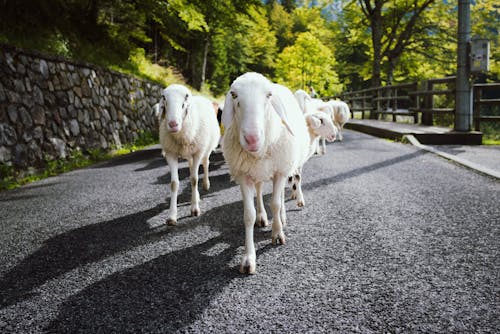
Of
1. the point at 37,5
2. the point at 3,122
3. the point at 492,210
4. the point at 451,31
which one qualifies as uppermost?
the point at 451,31

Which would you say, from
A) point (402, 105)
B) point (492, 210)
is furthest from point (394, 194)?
point (402, 105)

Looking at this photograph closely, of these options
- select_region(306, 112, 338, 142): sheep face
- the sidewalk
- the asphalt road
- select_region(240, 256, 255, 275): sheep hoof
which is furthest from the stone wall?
the sidewalk

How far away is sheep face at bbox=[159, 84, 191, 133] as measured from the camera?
3680mm

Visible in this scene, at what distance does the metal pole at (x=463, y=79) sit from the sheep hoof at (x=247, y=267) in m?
8.03

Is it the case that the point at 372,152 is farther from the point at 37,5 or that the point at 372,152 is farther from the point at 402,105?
the point at 402,105

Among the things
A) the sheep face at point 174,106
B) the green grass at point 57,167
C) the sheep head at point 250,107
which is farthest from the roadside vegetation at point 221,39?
the sheep head at point 250,107

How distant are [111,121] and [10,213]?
5.45 m

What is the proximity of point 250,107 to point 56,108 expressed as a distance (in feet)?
20.3

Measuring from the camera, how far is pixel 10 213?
165 inches

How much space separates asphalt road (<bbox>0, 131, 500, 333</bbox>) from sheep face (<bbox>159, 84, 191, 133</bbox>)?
0.97 metres

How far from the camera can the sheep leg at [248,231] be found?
8.32 feet

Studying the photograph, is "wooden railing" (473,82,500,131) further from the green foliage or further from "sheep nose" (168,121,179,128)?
"sheep nose" (168,121,179,128)

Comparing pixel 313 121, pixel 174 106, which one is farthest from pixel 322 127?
pixel 174 106

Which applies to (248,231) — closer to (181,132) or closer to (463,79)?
(181,132)
